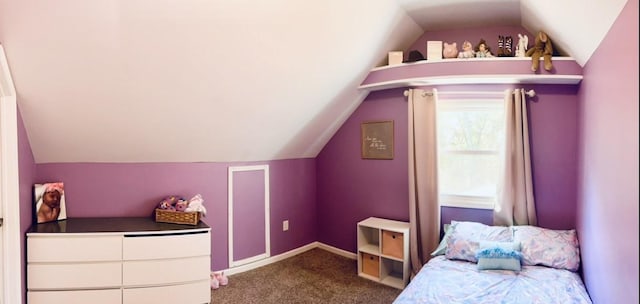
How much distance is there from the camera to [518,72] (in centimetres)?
266

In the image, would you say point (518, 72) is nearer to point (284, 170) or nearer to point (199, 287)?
point (284, 170)

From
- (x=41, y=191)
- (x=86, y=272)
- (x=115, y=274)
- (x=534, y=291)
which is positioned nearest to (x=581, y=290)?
(x=534, y=291)

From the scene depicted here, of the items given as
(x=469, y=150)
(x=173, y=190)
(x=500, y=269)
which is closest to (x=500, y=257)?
(x=500, y=269)

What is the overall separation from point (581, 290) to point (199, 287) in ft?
8.38

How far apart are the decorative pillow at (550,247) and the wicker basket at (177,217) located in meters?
2.45

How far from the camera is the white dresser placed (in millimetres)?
2355

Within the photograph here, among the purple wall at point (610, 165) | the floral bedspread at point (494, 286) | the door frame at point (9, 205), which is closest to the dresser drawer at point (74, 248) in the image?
the door frame at point (9, 205)

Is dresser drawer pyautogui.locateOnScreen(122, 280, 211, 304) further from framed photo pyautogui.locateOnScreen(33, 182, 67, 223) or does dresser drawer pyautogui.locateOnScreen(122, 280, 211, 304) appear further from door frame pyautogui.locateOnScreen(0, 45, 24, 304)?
framed photo pyautogui.locateOnScreen(33, 182, 67, 223)

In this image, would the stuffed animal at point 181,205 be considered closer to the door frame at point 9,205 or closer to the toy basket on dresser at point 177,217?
the toy basket on dresser at point 177,217

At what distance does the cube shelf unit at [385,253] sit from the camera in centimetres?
310

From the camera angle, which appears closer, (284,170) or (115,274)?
(115,274)

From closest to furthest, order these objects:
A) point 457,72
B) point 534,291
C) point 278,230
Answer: point 534,291, point 457,72, point 278,230

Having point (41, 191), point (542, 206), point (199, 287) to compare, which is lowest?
point (199, 287)

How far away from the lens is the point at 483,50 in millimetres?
2859
